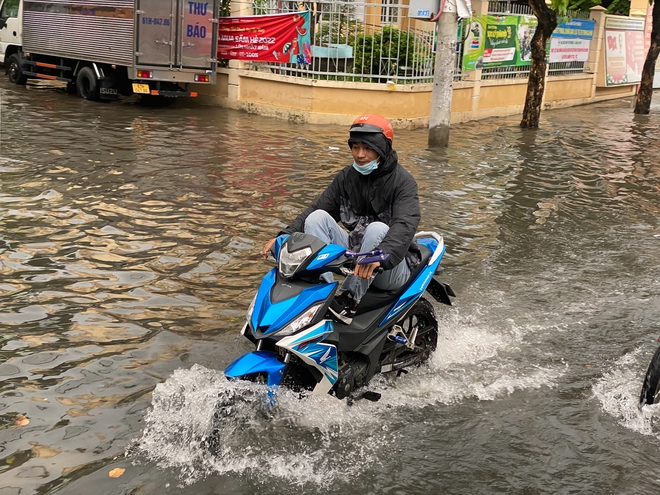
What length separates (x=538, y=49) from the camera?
15.9m

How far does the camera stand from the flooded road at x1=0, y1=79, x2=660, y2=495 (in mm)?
3834

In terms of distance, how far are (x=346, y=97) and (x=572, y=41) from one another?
10178mm

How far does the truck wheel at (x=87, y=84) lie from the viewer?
16.8m

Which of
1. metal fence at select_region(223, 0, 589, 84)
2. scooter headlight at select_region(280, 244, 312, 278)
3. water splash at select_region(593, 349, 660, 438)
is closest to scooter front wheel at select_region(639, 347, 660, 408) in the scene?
water splash at select_region(593, 349, 660, 438)

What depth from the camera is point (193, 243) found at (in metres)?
7.39

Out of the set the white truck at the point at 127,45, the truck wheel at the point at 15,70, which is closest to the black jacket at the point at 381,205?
the white truck at the point at 127,45

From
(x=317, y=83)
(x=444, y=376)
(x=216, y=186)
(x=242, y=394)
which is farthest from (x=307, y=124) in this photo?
(x=242, y=394)

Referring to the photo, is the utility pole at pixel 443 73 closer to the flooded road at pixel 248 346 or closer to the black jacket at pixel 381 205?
the flooded road at pixel 248 346

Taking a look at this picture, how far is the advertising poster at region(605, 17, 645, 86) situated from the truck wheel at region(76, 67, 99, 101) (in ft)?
52.0

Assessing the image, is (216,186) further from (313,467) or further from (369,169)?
(313,467)

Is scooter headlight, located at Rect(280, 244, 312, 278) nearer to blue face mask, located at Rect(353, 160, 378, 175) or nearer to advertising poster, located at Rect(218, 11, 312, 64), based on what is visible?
blue face mask, located at Rect(353, 160, 378, 175)

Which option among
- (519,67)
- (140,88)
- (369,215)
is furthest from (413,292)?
(519,67)

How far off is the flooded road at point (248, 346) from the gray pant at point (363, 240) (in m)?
0.67

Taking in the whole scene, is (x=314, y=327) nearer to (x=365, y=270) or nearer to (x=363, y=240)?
(x=365, y=270)
